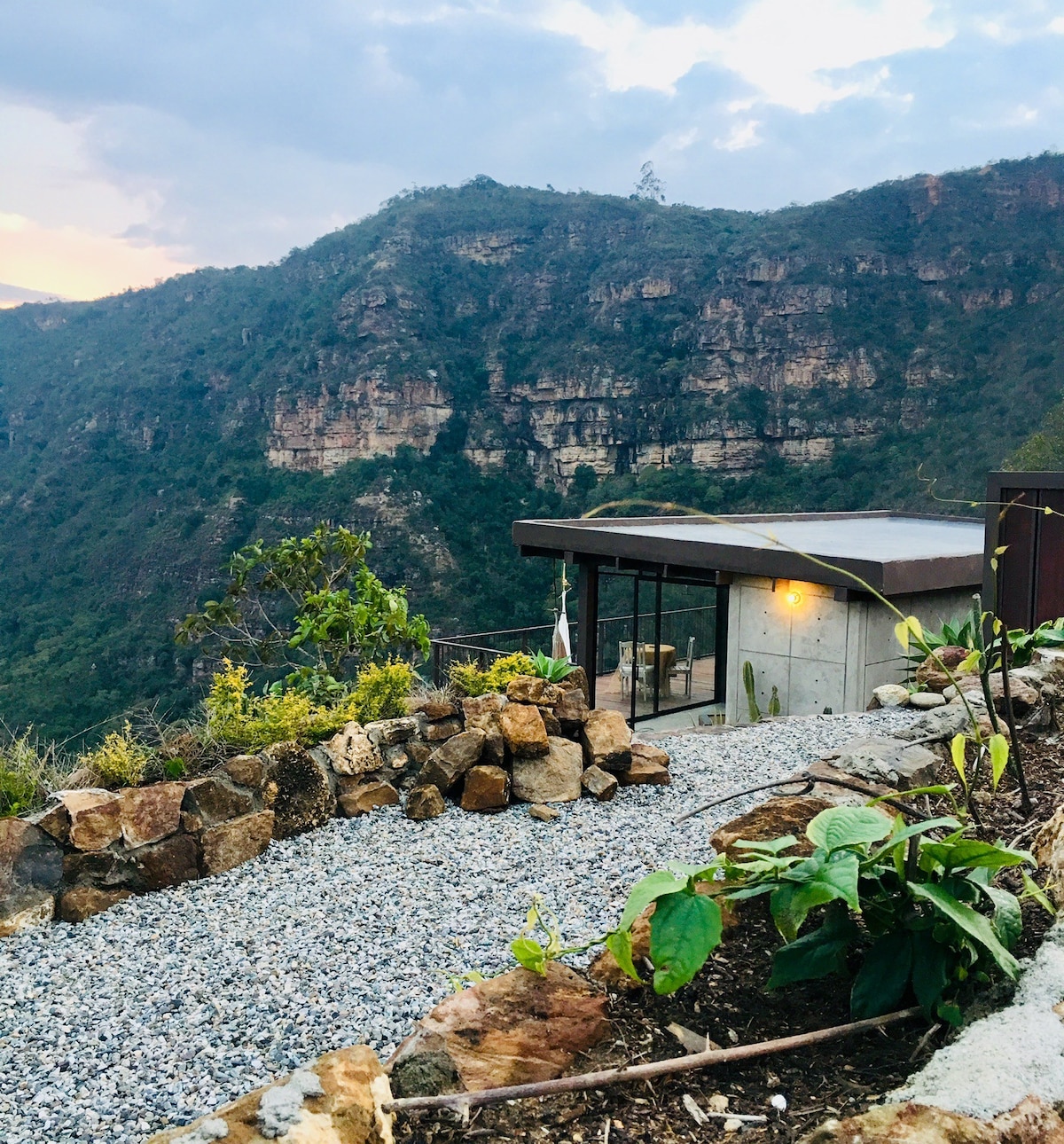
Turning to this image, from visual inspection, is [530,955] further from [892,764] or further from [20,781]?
[20,781]

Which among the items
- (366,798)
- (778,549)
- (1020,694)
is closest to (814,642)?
(778,549)

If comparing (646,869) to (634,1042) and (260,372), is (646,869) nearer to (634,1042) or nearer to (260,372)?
(634,1042)

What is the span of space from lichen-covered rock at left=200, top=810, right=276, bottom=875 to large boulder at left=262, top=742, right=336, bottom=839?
0.12 meters

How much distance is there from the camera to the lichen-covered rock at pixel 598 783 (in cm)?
481

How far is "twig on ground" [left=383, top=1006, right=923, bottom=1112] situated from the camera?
1.34m

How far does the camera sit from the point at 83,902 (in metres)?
3.65

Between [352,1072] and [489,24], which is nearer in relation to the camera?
[352,1072]

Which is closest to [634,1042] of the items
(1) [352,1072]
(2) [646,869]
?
(1) [352,1072]

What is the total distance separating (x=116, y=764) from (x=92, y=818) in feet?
1.08

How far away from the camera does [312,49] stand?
54625 mm

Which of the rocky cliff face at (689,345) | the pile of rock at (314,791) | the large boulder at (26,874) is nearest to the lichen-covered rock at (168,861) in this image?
the pile of rock at (314,791)

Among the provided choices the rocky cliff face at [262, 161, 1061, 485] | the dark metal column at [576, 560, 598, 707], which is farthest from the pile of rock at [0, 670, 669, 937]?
the rocky cliff face at [262, 161, 1061, 485]

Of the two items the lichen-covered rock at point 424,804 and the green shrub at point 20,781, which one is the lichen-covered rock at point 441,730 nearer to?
the lichen-covered rock at point 424,804

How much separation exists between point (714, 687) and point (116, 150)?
3740 centimetres
